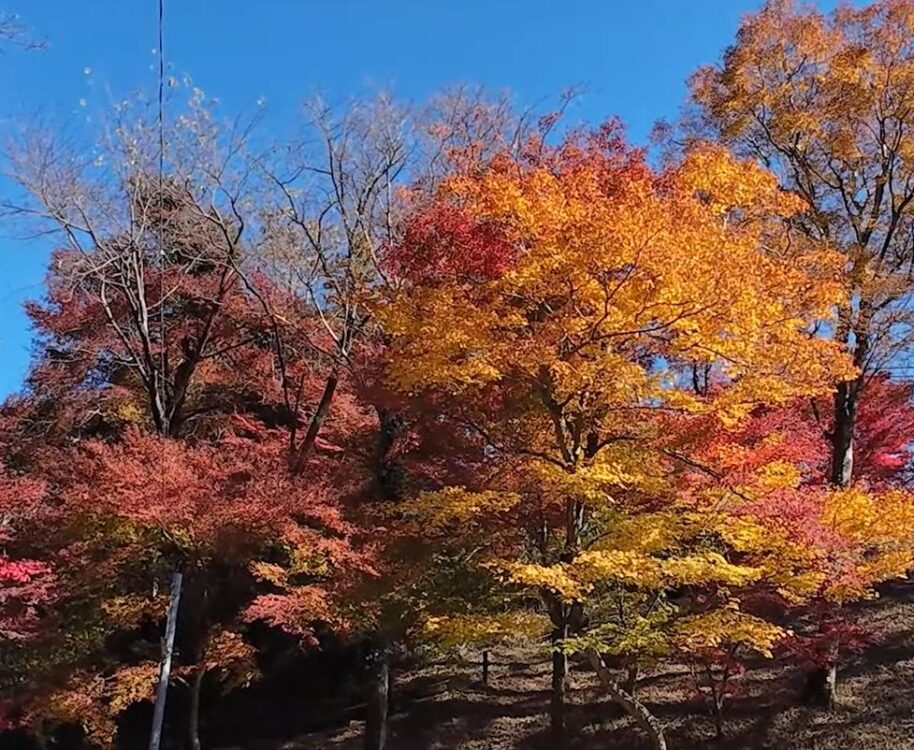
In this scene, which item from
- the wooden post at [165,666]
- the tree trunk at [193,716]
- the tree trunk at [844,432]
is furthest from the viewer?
the tree trunk at [844,432]

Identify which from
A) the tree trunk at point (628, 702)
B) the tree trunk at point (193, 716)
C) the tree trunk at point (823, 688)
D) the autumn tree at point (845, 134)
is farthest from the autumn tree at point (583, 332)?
the tree trunk at point (193, 716)

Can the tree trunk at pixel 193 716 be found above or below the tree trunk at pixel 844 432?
below

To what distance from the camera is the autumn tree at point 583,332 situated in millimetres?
9828

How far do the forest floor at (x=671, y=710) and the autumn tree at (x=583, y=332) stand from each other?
3387mm

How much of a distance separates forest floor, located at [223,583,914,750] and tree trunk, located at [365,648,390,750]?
1660 millimetres

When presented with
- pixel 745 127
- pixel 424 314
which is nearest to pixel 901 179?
pixel 745 127

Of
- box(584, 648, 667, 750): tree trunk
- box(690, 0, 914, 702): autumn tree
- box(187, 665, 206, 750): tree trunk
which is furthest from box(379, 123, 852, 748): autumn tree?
box(187, 665, 206, 750): tree trunk

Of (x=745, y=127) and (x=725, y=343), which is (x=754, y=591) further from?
(x=745, y=127)

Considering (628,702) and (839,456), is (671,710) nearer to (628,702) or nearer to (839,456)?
(628,702)

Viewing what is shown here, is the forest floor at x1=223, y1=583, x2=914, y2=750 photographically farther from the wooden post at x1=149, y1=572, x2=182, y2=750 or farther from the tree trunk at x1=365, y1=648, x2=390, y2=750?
the wooden post at x1=149, y1=572, x2=182, y2=750

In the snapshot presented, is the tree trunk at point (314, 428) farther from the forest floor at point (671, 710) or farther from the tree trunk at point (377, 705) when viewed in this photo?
the forest floor at point (671, 710)

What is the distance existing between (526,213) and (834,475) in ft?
25.9

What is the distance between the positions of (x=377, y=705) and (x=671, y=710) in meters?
5.11

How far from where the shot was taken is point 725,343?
32.8 feet
